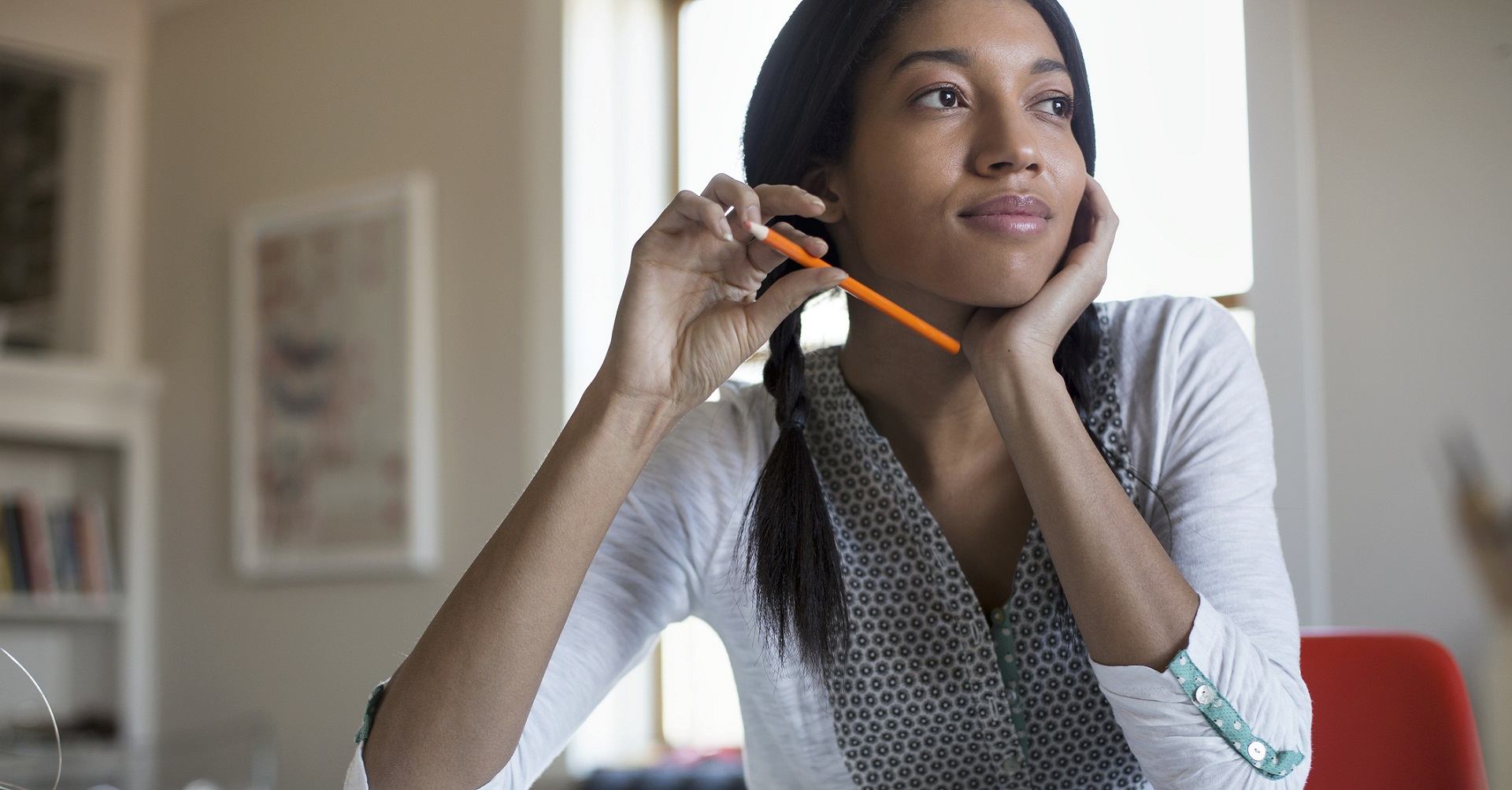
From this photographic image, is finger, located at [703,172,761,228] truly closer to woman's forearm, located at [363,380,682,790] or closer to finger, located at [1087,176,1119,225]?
woman's forearm, located at [363,380,682,790]

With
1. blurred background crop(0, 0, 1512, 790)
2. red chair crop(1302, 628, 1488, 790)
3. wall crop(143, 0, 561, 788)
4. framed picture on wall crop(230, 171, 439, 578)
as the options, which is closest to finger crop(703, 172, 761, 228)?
red chair crop(1302, 628, 1488, 790)

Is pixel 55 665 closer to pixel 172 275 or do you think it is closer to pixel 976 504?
pixel 172 275

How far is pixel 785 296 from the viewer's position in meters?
1.13

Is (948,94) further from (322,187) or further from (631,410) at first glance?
(322,187)

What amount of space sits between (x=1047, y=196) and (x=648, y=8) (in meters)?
2.86

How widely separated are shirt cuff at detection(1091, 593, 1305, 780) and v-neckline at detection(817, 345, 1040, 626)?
0.17 meters

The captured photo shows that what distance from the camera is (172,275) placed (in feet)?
14.1

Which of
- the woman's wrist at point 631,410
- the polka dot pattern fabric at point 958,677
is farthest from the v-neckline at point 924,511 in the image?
the woman's wrist at point 631,410

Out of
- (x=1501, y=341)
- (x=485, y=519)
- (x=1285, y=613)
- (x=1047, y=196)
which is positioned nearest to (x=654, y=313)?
(x=1047, y=196)

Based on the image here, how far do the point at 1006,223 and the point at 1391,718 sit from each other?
1.77 feet

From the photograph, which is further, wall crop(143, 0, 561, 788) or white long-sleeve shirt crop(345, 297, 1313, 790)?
wall crop(143, 0, 561, 788)

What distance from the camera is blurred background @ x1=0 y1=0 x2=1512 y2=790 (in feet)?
8.17

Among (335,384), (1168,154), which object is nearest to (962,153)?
(1168,154)

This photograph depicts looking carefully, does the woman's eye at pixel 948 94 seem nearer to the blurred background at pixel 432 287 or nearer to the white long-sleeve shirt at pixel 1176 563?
the white long-sleeve shirt at pixel 1176 563
